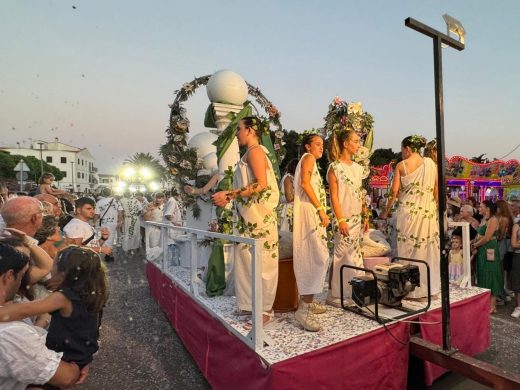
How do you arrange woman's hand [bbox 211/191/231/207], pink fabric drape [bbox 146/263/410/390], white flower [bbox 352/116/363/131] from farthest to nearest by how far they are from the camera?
white flower [bbox 352/116/363/131] → woman's hand [bbox 211/191/231/207] → pink fabric drape [bbox 146/263/410/390]

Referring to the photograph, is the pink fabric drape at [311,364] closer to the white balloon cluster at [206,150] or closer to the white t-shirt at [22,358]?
the white t-shirt at [22,358]

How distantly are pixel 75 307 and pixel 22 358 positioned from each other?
56cm

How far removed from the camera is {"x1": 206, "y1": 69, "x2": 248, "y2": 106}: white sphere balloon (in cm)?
537

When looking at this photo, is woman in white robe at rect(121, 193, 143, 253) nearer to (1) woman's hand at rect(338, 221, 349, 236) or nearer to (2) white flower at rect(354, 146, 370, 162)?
(2) white flower at rect(354, 146, 370, 162)

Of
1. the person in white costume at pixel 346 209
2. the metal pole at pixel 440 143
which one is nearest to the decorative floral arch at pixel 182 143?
the person in white costume at pixel 346 209

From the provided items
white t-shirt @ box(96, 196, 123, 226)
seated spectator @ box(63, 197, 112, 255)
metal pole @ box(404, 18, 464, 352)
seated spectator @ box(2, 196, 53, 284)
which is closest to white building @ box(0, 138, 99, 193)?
white t-shirt @ box(96, 196, 123, 226)

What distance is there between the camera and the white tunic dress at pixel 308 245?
9.91 ft

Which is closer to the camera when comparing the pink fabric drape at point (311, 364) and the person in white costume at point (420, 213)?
the pink fabric drape at point (311, 364)

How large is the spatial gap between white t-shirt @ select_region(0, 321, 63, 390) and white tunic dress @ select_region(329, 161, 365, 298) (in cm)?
262

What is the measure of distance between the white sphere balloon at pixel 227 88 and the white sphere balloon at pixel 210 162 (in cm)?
96

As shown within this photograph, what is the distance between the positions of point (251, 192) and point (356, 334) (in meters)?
1.37

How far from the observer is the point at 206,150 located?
20.3 ft

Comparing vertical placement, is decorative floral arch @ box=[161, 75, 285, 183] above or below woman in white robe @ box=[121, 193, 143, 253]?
above

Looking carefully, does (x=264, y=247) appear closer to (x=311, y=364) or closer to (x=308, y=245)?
(x=308, y=245)
